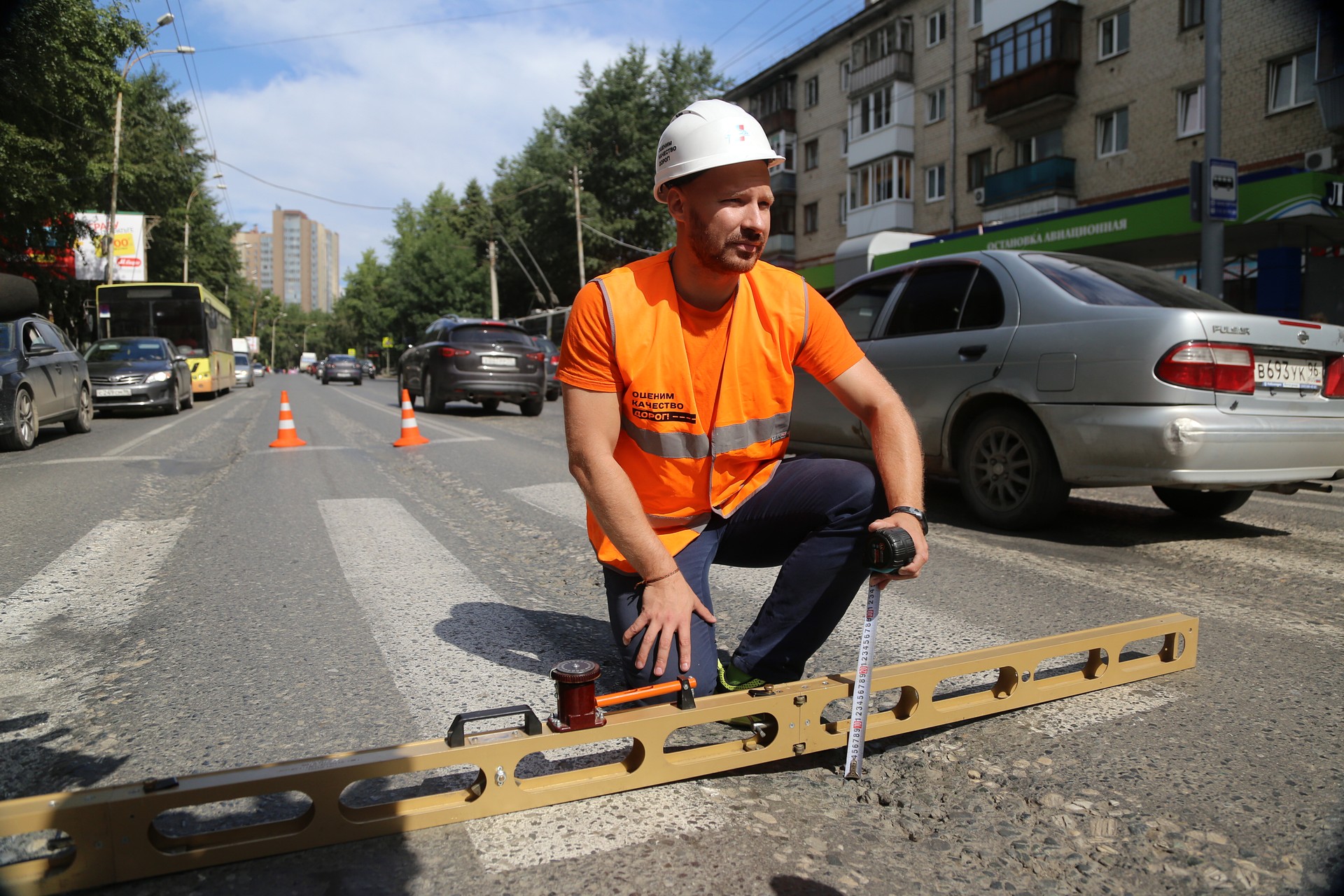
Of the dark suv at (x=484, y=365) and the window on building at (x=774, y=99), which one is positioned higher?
the window on building at (x=774, y=99)

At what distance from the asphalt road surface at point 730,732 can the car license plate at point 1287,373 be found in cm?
87

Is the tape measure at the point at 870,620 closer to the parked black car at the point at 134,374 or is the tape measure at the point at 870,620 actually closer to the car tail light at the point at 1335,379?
the car tail light at the point at 1335,379

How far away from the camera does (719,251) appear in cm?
244

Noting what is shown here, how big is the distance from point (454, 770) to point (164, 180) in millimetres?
42334

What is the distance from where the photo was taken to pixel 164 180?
3766 centimetres

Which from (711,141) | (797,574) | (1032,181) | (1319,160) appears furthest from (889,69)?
(797,574)

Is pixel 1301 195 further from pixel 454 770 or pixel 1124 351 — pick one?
pixel 454 770

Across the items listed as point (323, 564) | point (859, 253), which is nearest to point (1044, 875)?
point (323, 564)

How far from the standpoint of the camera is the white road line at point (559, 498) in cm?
609

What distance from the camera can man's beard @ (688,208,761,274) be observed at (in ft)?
7.98

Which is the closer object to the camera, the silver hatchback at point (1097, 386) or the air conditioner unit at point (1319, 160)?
the silver hatchback at point (1097, 386)

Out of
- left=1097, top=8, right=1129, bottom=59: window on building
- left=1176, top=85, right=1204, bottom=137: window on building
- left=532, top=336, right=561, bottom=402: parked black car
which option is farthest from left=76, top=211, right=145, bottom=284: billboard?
left=1176, top=85, right=1204, bottom=137: window on building

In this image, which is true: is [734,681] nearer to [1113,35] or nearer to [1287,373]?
[1287,373]

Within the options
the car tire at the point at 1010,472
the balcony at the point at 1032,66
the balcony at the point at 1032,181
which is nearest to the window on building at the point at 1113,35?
the balcony at the point at 1032,66
